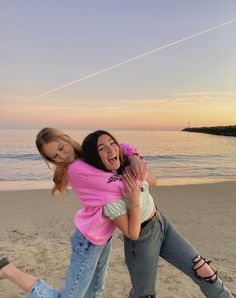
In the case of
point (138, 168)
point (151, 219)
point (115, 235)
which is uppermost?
point (138, 168)

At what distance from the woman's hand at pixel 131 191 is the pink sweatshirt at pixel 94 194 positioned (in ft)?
0.12

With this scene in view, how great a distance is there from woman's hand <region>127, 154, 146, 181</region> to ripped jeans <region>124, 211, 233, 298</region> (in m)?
0.35

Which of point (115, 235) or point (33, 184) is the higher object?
point (115, 235)

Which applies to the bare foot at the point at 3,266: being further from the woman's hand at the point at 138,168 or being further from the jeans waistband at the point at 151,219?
the woman's hand at the point at 138,168

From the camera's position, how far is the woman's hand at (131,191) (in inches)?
96.6

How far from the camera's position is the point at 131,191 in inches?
96.9

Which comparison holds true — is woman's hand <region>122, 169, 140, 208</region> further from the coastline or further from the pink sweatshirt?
the coastline

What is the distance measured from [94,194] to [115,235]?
13.4 ft

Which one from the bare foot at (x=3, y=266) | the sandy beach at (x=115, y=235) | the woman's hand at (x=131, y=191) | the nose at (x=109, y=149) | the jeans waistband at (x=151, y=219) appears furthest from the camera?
the sandy beach at (x=115, y=235)

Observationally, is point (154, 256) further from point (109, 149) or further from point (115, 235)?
point (115, 235)

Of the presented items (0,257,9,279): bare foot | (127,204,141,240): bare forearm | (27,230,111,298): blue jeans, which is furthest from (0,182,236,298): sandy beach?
(127,204,141,240): bare forearm

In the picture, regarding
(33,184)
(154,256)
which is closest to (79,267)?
(154,256)

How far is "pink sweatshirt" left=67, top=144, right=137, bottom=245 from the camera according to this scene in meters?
2.51

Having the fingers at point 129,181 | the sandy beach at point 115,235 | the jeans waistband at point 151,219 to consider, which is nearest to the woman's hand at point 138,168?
the fingers at point 129,181
